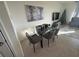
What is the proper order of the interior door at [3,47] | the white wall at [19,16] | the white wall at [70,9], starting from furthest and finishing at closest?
the white wall at [70,9] < the white wall at [19,16] < the interior door at [3,47]

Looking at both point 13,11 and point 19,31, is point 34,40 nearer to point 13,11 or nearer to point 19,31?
point 19,31

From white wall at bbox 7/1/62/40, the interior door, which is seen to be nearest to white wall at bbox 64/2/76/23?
white wall at bbox 7/1/62/40

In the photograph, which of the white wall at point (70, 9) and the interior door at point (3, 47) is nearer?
the interior door at point (3, 47)

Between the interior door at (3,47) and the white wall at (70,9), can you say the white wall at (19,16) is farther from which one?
the white wall at (70,9)

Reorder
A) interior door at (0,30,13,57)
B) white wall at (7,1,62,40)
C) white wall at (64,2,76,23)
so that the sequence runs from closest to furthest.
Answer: interior door at (0,30,13,57)
white wall at (7,1,62,40)
white wall at (64,2,76,23)

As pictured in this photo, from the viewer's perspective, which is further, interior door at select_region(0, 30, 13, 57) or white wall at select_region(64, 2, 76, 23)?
white wall at select_region(64, 2, 76, 23)

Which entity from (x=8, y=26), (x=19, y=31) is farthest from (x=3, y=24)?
(x=19, y=31)

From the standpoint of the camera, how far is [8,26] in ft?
2.43

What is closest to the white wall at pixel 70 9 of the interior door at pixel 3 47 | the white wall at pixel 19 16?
the white wall at pixel 19 16

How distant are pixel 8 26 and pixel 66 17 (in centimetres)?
740

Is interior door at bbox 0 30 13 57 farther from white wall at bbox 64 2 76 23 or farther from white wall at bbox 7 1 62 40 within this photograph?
white wall at bbox 64 2 76 23

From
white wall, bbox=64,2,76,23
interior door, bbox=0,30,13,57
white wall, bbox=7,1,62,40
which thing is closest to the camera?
interior door, bbox=0,30,13,57

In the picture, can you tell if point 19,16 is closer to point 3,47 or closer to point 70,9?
point 3,47

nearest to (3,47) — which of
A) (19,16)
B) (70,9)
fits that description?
(19,16)
